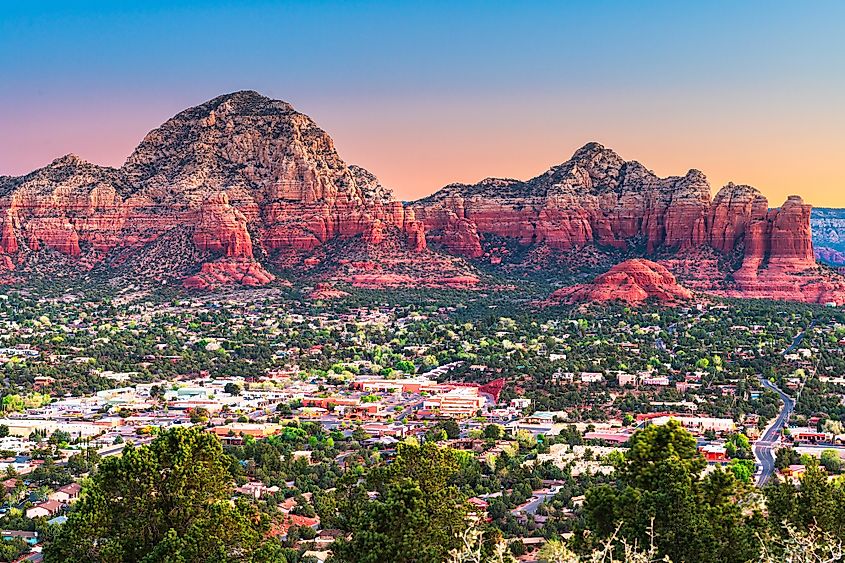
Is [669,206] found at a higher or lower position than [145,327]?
higher

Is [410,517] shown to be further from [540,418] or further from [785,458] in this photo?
[540,418]

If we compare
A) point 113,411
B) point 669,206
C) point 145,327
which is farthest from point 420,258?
point 113,411

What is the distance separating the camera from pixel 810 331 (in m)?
115

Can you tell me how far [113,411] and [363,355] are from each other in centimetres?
3331

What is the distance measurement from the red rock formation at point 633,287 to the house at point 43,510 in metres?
84.4

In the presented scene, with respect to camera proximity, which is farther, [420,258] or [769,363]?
[420,258]

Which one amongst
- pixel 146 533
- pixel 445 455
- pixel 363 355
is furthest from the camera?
pixel 363 355

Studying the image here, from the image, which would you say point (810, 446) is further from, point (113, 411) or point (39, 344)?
point (39, 344)

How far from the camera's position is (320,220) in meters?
161

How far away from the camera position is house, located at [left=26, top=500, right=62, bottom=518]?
1979 inches

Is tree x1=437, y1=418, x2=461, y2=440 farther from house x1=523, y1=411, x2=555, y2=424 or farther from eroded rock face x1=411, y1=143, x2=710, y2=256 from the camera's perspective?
eroded rock face x1=411, y1=143, x2=710, y2=256

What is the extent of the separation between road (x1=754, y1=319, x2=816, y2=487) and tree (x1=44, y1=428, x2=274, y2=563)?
3224 centimetres

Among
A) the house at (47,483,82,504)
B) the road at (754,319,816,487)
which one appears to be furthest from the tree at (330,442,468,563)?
the road at (754,319,816,487)

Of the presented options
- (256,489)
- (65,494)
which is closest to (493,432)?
(256,489)
